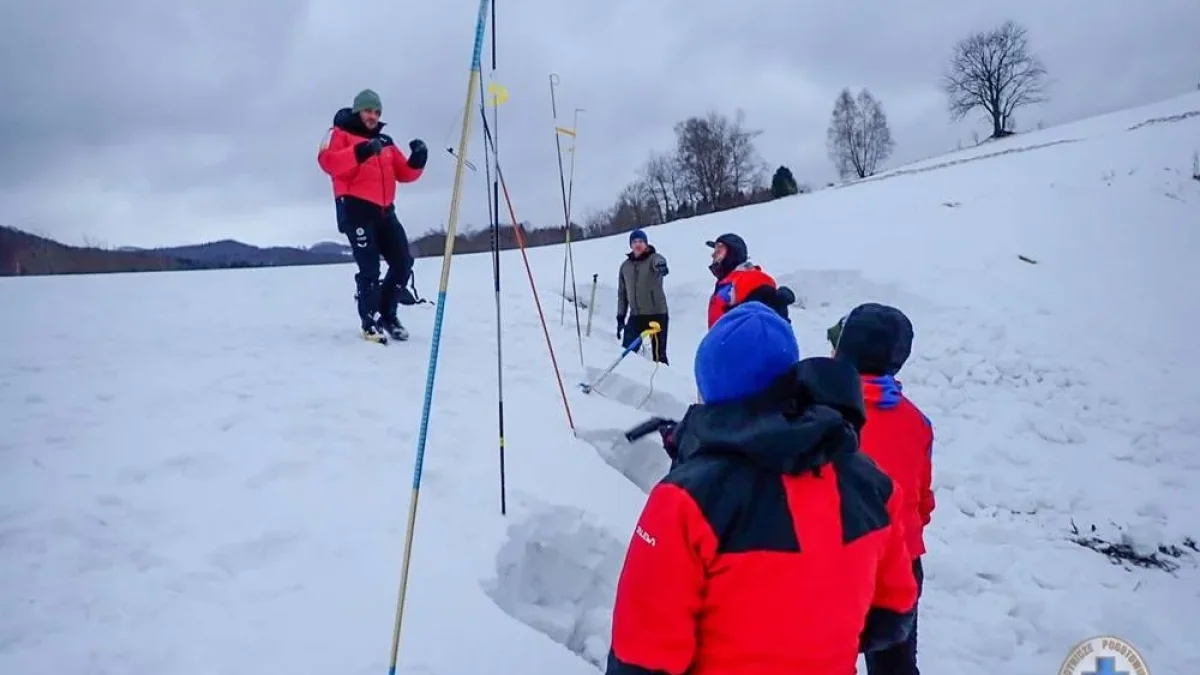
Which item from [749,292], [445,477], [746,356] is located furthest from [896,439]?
[445,477]

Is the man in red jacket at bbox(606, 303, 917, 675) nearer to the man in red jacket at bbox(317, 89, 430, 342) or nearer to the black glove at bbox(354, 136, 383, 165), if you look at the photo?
the black glove at bbox(354, 136, 383, 165)

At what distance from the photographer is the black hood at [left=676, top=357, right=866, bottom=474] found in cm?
158

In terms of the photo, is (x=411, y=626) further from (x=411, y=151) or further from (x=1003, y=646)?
(x=411, y=151)

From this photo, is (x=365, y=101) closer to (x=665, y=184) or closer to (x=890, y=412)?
(x=890, y=412)

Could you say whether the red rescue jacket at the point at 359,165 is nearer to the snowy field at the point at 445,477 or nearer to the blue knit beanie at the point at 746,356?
the snowy field at the point at 445,477

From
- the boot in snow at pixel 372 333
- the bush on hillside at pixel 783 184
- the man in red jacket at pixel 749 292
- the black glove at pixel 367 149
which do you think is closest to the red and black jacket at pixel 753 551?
the man in red jacket at pixel 749 292

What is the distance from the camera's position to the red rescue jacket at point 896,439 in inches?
116

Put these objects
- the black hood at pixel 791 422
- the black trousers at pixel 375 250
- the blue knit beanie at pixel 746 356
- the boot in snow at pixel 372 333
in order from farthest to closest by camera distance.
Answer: the boot in snow at pixel 372 333 < the black trousers at pixel 375 250 < the blue knit beanie at pixel 746 356 < the black hood at pixel 791 422

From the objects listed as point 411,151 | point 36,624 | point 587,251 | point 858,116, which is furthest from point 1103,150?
point 858,116

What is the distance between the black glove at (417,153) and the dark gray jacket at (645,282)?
3402mm

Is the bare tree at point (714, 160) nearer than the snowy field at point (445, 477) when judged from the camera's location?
Answer: No

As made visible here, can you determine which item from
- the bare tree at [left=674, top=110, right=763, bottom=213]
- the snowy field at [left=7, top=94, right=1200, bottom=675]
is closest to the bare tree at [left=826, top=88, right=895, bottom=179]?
the bare tree at [left=674, top=110, right=763, bottom=213]

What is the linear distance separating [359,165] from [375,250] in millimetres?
791

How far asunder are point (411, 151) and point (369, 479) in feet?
11.1
